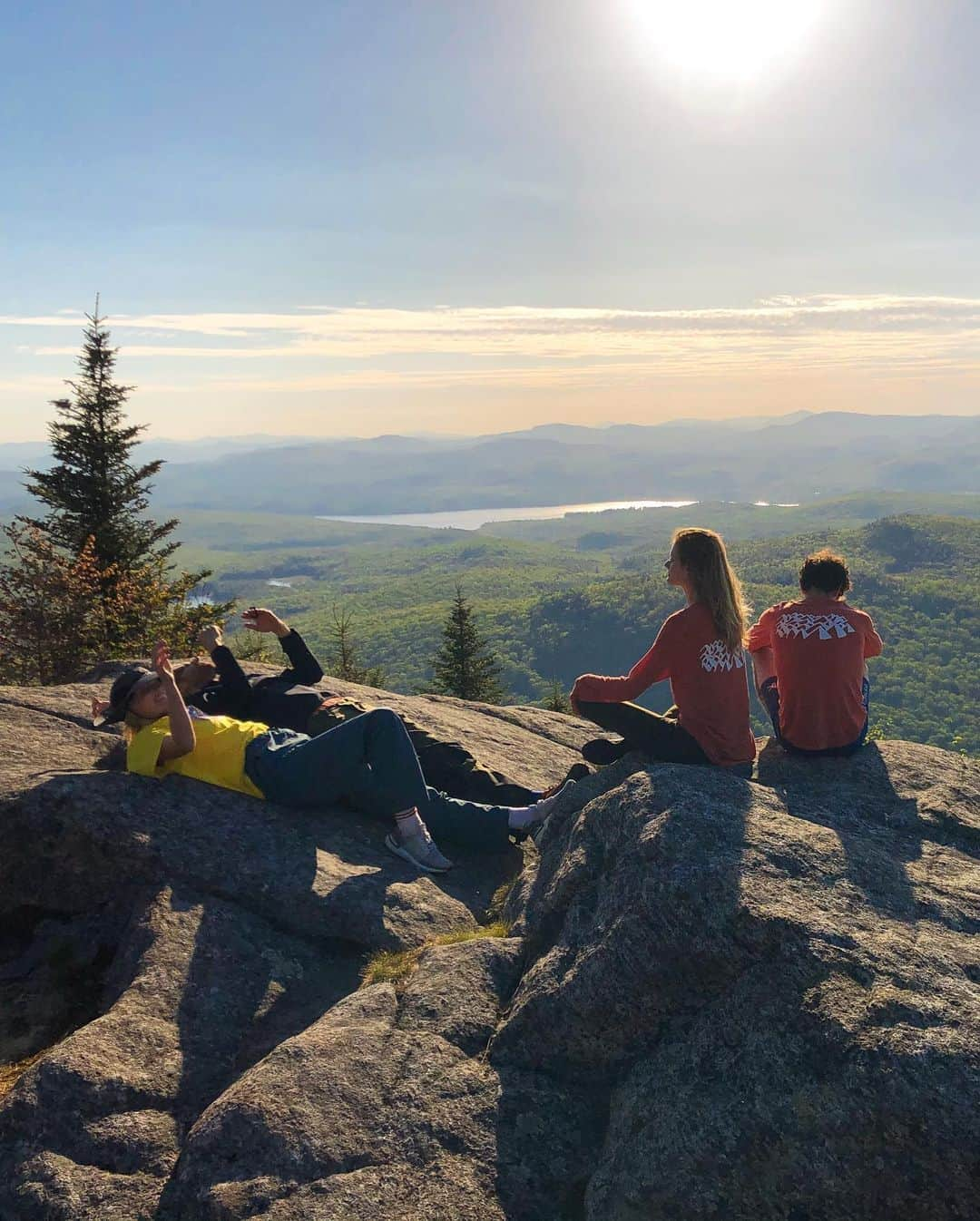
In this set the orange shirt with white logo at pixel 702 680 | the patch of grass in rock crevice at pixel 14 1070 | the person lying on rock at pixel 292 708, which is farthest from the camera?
the person lying on rock at pixel 292 708

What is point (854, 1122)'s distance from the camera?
162 inches

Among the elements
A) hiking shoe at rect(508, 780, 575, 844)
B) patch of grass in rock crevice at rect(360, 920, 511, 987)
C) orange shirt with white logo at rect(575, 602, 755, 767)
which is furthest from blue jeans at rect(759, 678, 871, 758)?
patch of grass in rock crevice at rect(360, 920, 511, 987)

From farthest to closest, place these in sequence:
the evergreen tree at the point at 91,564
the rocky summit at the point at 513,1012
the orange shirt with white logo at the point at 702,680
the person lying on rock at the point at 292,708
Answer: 1. the evergreen tree at the point at 91,564
2. the person lying on rock at the point at 292,708
3. the orange shirt with white logo at the point at 702,680
4. the rocky summit at the point at 513,1012

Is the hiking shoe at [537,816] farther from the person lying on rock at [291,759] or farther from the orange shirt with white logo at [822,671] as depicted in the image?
the orange shirt with white logo at [822,671]

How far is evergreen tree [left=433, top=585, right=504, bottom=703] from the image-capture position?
143 feet

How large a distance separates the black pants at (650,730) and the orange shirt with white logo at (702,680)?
11 cm

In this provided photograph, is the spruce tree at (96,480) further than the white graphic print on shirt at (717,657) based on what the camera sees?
Yes

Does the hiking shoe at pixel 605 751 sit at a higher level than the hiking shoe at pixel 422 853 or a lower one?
higher

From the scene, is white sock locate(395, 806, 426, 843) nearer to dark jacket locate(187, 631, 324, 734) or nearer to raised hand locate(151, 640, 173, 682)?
dark jacket locate(187, 631, 324, 734)

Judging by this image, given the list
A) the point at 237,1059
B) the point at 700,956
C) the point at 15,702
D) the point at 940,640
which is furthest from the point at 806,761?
the point at 940,640

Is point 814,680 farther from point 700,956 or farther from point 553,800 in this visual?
point 700,956

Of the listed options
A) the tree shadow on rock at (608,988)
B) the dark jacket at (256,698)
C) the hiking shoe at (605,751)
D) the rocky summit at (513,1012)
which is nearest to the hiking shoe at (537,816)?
the hiking shoe at (605,751)

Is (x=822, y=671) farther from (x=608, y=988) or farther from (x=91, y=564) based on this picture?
(x=91, y=564)

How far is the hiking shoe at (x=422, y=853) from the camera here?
8.16 meters
